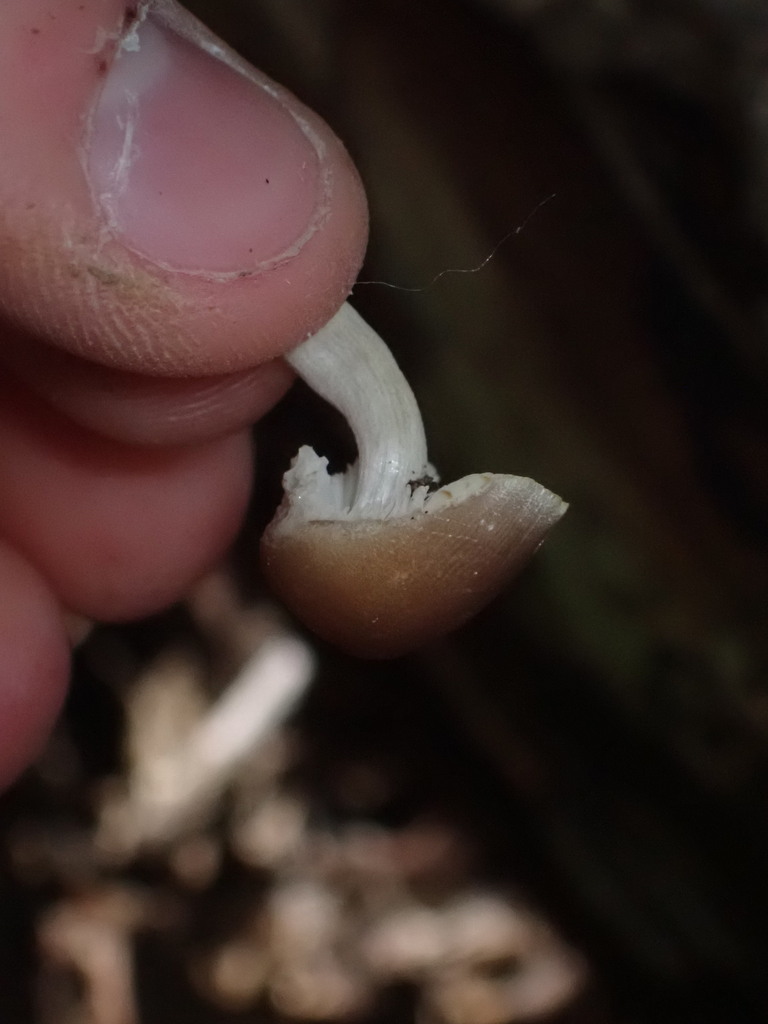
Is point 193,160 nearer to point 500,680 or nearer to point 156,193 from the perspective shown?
point 156,193

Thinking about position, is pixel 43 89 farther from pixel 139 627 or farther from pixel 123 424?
pixel 139 627

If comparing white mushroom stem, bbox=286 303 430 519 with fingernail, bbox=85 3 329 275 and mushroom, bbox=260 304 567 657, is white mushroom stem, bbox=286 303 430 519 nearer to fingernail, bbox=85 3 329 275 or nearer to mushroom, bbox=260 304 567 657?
mushroom, bbox=260 304 567 657

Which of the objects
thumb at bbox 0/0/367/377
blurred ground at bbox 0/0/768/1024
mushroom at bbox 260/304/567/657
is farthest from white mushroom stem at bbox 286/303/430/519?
blurred ground at bbox 0/0/768/1024

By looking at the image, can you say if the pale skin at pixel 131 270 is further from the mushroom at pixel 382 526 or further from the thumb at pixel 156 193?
the mushroom at pixel 382 526

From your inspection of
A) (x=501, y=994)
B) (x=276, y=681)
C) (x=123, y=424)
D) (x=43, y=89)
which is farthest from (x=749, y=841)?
(x=43, y=89)

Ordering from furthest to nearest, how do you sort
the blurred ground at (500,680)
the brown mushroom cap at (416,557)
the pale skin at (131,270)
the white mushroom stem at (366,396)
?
the blurred ground at (500,680), the white mushroom stem at (366,396), the brown mushroom cap at (416,557), the pale skin at (131,270)

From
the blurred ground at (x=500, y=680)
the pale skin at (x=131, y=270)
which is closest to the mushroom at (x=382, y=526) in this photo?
the pale skin at (x=131, y=270)

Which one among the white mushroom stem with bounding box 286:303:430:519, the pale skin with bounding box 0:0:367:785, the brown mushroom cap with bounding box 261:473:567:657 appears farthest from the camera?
the white mushroom stem with bounding box 286:303:430:519
